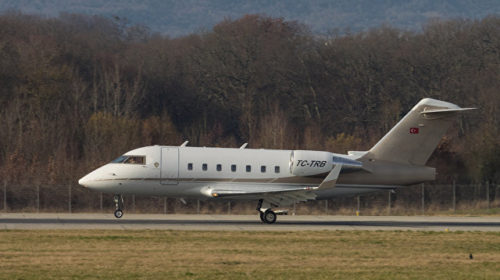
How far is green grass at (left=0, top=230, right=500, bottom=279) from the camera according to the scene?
74.8 feet

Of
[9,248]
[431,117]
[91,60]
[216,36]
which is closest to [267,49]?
[216,36]

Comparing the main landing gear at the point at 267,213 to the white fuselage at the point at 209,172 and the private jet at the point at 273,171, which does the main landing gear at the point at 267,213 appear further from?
the white fuselage at the point at 209,172

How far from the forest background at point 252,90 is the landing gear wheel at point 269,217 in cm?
2046

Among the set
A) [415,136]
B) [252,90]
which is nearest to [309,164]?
[415,136]

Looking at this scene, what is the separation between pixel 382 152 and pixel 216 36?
195 ft

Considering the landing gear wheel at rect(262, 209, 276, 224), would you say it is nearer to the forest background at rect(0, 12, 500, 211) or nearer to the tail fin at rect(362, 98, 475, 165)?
the tail fin at rect(362, 98, 475, 165)

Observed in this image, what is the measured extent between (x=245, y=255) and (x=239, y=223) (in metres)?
13.2

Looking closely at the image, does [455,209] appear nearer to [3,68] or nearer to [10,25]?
[3,68]

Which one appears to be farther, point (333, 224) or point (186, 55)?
point (186, 55)

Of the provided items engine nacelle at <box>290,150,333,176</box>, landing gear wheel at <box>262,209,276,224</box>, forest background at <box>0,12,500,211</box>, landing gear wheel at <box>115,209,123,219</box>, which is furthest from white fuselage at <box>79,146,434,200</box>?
forest background at <box>0,12,500,211</box>

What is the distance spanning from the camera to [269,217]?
131 ft

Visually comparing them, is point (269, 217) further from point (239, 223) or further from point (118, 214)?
point (118, 214)

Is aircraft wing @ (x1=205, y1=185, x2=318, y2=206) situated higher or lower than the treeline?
lower

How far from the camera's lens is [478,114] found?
3305 inches
